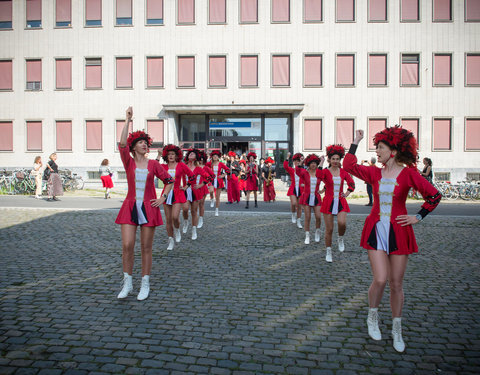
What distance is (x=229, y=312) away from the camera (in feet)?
15.0

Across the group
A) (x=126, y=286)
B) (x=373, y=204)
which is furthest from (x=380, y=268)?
(x=126, y=286)

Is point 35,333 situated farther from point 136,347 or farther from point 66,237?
point 66,237

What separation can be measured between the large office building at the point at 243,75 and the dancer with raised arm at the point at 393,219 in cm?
2297

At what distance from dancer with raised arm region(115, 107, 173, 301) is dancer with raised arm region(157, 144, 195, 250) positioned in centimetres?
267

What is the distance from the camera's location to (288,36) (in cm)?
2670

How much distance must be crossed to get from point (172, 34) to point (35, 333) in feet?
85.8

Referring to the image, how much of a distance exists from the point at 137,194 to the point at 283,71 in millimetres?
23469

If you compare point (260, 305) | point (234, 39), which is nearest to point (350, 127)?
point (234, 39)

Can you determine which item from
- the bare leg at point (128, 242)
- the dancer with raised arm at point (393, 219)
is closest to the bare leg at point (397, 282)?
the dancer with raised arm at point (393, 219)

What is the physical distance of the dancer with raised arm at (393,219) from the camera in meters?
3.89

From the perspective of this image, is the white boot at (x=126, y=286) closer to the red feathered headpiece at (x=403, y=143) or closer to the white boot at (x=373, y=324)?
the white boot at (x=373, y=324)

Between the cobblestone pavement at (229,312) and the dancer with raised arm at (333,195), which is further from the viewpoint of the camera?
the dancer with raised arm at (333,195)

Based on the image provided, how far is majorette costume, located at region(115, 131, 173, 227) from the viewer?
501cm

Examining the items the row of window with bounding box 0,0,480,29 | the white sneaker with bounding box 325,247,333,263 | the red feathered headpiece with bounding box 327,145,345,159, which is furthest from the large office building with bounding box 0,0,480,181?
the white sneaker with bounding box 325,247,333,263
